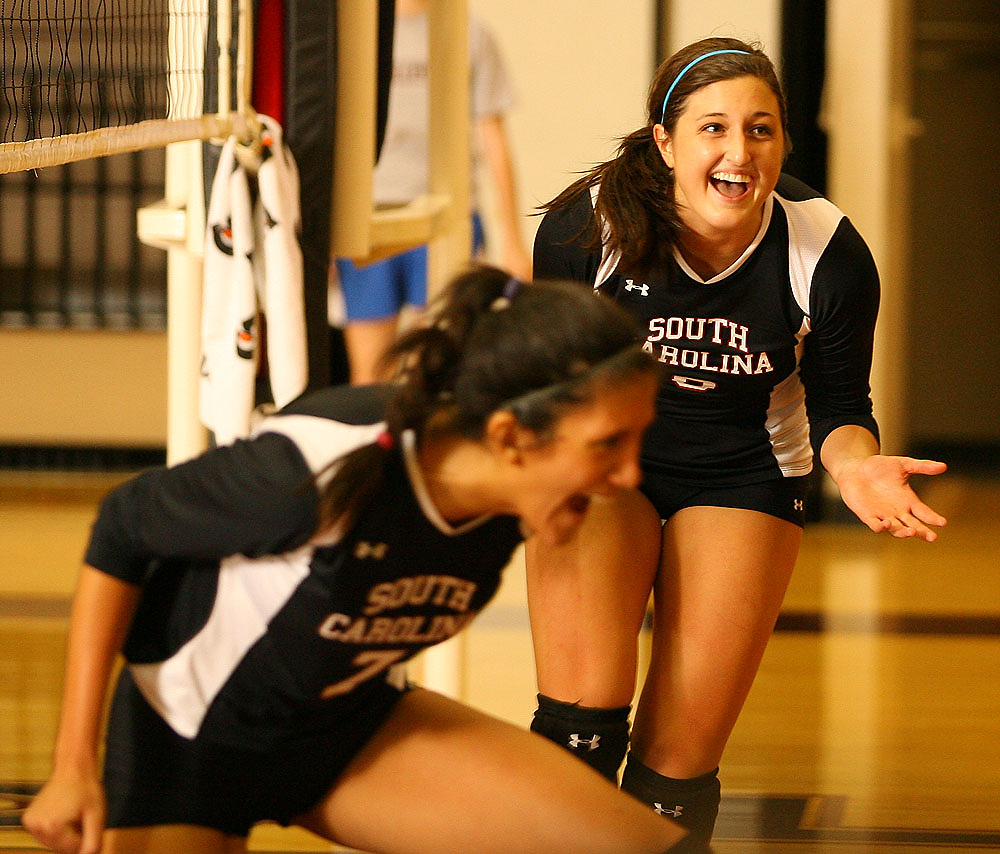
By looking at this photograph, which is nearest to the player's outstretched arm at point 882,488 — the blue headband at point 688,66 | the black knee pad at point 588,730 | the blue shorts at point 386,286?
the black knee pad at point 588,730

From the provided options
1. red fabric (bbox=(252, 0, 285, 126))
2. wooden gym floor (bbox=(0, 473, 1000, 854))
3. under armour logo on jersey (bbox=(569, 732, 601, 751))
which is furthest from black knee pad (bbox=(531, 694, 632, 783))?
red fabric (bbox=(252, 0, 285, 126))

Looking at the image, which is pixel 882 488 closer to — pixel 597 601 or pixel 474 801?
pixel 597 601

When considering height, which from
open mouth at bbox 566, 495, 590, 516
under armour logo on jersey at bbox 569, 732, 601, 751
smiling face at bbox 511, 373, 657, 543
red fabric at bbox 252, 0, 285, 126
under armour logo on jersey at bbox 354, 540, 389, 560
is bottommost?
under armour logo on jersey at bbox 569, 732, 601, 751

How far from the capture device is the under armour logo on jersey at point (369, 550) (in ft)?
5.22

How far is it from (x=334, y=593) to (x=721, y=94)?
1021 millimetres

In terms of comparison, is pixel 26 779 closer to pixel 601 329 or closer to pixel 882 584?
pixel 601 329

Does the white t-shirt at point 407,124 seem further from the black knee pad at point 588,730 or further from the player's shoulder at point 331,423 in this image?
the player's shoulder at point 331,423

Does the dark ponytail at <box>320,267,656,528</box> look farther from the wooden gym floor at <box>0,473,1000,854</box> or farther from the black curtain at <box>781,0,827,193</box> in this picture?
the black curtain at <box>781,0,827,193</box>

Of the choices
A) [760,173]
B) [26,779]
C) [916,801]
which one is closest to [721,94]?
[760,173]

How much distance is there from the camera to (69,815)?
60.5 inches

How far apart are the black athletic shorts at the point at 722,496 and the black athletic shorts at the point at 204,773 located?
73cm

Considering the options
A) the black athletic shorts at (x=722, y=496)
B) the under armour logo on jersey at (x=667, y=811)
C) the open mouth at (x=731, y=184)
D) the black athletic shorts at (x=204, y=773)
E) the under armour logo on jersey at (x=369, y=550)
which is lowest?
the under armour logo on jersey at (x=667, y=811)

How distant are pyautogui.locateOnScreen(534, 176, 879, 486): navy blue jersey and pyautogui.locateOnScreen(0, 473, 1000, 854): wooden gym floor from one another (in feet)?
2.94

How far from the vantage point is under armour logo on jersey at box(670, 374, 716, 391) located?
220cm
